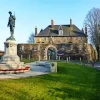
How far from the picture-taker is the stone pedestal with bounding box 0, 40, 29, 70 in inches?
985

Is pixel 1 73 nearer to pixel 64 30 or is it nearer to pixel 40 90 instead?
pixel 40 90

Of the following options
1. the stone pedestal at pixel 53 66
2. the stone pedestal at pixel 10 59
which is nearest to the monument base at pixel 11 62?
the stone pedestal at pixel 10 59

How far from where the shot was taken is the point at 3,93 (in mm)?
13578

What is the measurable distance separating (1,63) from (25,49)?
43122 mm

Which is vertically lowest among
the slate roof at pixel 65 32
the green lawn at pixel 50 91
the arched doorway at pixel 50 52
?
the green lawn at pixel 50 91

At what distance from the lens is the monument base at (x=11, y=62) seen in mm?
24270

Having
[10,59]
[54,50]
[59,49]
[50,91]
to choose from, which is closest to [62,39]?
[54,50]

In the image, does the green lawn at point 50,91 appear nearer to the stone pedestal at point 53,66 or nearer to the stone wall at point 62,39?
the stone pedestal at point 53,66

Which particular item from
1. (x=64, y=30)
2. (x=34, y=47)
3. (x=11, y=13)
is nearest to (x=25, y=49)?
(x=34, y=47)

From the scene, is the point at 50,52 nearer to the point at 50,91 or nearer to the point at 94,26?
the point at 94,26

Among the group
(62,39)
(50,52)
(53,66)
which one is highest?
(62,39)

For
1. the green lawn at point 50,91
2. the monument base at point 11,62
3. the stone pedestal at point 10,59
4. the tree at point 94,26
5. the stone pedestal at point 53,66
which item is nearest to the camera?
the green lawn at point 50,91

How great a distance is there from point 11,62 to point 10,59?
51 cm

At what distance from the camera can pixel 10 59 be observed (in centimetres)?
2628
